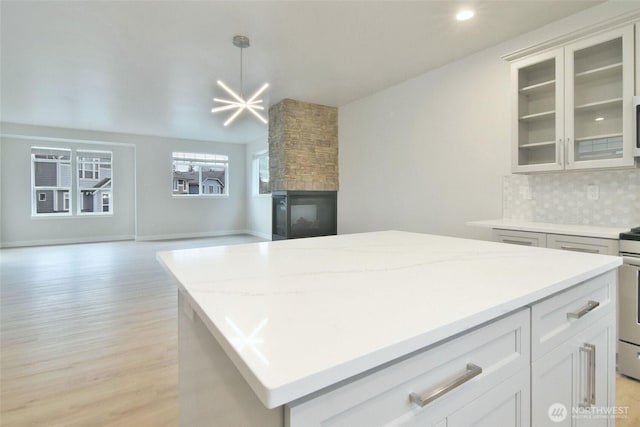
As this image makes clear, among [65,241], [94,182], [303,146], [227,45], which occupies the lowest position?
[65,241]

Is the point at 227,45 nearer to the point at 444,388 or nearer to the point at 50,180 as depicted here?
the point at 444,388

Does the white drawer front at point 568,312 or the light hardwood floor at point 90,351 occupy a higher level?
the white drawer front at point 568,312

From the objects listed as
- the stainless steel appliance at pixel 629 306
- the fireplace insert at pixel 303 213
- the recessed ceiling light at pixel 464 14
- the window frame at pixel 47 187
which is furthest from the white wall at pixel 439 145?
the window frame at pixel 47 187

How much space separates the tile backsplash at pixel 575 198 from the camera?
2527 millimetres

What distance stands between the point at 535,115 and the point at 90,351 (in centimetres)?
405

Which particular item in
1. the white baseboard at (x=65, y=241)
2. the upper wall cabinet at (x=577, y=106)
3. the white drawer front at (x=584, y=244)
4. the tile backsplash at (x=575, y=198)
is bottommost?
the white baseboard at (x=65, y=241)

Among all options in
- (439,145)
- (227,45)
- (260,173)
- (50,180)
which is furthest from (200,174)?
(439,145)

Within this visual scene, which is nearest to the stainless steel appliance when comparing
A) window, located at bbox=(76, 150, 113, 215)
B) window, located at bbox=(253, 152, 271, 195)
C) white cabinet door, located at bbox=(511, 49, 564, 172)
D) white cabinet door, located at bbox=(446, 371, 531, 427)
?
white cabinet door, located at bbox=(511, 49, 564, 172)

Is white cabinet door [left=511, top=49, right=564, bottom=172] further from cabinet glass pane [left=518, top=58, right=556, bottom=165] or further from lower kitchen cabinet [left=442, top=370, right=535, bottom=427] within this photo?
lower kitchen cabinet [left=442, top=370, right=535, bottom=427]

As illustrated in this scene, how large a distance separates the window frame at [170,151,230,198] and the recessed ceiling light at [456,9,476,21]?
732 centimetres

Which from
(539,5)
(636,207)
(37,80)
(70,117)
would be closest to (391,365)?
(636,207)

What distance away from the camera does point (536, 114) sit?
2812 millimetres

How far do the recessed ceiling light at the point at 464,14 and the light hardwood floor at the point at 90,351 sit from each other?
2.97 meters

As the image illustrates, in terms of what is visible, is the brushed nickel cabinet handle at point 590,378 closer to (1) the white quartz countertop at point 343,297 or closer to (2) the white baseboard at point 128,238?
(1) the white quartz countertop at point 343,297
